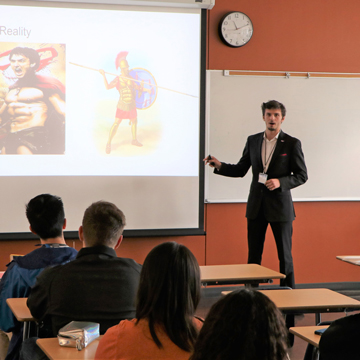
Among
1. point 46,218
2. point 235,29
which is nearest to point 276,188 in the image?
point 235,29

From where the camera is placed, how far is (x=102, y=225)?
76.5 inches

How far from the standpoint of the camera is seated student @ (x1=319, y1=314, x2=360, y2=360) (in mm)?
1230

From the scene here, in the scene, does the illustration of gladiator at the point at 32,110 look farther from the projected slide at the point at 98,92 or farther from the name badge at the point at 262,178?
the name badge at the point at 262,178

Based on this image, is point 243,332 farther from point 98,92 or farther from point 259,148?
point 98,92

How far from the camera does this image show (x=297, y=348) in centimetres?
328

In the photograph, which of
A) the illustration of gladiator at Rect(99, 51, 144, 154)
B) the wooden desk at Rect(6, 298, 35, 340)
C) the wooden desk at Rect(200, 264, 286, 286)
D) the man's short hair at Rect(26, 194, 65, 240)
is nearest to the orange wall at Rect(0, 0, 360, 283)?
the illustration of gladiator at Rect(99, 51, 144, 154)

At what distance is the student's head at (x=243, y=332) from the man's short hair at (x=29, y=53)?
12.0 ft

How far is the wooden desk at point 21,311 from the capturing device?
6.29 feet

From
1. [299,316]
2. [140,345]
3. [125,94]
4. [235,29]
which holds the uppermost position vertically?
[235,29]

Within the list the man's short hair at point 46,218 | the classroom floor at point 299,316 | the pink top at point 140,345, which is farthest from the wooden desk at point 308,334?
the classroom floor at point 299,316

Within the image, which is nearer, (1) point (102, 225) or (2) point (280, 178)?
(1) point (102, 225)

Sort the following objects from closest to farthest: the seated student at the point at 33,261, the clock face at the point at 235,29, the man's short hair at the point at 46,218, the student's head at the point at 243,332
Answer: the student's head at the point at 243,332, the seated student at the point at 33,261, the man's short hair at the point at 46,218, the clock face at the point at 235,29

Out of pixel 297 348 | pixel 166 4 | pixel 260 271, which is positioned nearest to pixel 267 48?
pixel 166 4

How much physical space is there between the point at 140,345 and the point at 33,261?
1023mm
